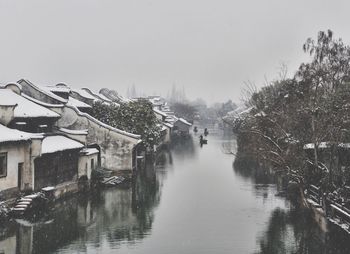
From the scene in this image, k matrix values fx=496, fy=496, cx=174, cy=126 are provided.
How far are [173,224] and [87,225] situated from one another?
4.19 meters

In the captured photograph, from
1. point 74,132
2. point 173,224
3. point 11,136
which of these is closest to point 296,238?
point 173,224

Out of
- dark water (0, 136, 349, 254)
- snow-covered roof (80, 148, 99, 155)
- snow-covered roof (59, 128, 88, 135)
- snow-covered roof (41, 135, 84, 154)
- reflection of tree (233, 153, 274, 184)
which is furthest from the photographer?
reflection of tree (233, 153, 274, 184)

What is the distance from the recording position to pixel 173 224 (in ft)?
80.4

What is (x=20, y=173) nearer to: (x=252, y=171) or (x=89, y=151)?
(x=89, y=151)

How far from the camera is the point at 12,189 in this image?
26.3 metres

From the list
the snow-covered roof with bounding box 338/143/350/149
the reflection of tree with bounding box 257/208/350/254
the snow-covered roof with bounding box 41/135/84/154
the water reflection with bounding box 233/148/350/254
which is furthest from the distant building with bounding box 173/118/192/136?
the reflection of tree with bounding box 257/208/350/254

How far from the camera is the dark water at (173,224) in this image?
20156 mm

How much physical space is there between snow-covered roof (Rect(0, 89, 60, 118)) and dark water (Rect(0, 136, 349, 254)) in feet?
20.7

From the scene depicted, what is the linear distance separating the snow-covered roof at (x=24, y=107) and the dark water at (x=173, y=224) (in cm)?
632

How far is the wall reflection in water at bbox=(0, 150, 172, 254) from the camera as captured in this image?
20234 millimetres

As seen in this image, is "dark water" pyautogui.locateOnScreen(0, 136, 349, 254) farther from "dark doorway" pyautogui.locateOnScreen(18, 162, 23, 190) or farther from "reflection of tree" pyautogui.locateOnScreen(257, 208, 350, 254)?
"dark doorway" pyautogui.locateOnScreen(18, 162, 23, 190)

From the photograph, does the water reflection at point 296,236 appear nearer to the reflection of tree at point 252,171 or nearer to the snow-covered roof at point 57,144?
the reflection of tree at point 252,171

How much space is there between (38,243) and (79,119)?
20039 millimetres

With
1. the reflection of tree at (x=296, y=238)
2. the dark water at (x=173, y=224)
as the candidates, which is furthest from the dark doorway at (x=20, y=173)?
the reflection of tree at (x=296, y=238)
